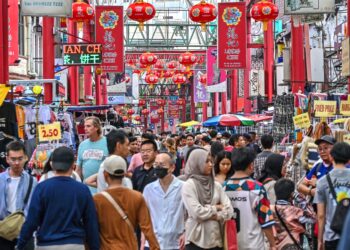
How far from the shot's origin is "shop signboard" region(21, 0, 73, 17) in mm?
20609

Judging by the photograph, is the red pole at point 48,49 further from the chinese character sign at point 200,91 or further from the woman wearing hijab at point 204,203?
the chinese character sign at point 200,91

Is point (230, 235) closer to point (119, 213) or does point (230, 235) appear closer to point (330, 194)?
point (330, 194)

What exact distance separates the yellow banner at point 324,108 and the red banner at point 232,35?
13669mm

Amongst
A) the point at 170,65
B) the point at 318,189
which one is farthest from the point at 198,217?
the point at 170,65

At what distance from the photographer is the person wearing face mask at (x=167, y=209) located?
8984 millimetres

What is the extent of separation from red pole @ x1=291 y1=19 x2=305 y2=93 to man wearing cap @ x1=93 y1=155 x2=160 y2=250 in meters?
17.1

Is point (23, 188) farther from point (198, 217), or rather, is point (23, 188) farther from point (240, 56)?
point (240, 56)

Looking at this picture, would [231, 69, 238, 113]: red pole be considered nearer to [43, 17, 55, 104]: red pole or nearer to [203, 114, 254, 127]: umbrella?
[203, 114, 254, 127]: umbrella

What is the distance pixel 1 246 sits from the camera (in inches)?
339

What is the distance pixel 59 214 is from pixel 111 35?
2526cm

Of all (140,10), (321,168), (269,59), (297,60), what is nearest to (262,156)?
(321,168)

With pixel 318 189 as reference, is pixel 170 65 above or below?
above

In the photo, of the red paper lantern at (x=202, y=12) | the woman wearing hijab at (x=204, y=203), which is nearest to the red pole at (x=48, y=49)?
the red paper lantern at (x=202, y=12)

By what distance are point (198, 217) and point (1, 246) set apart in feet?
6.34
